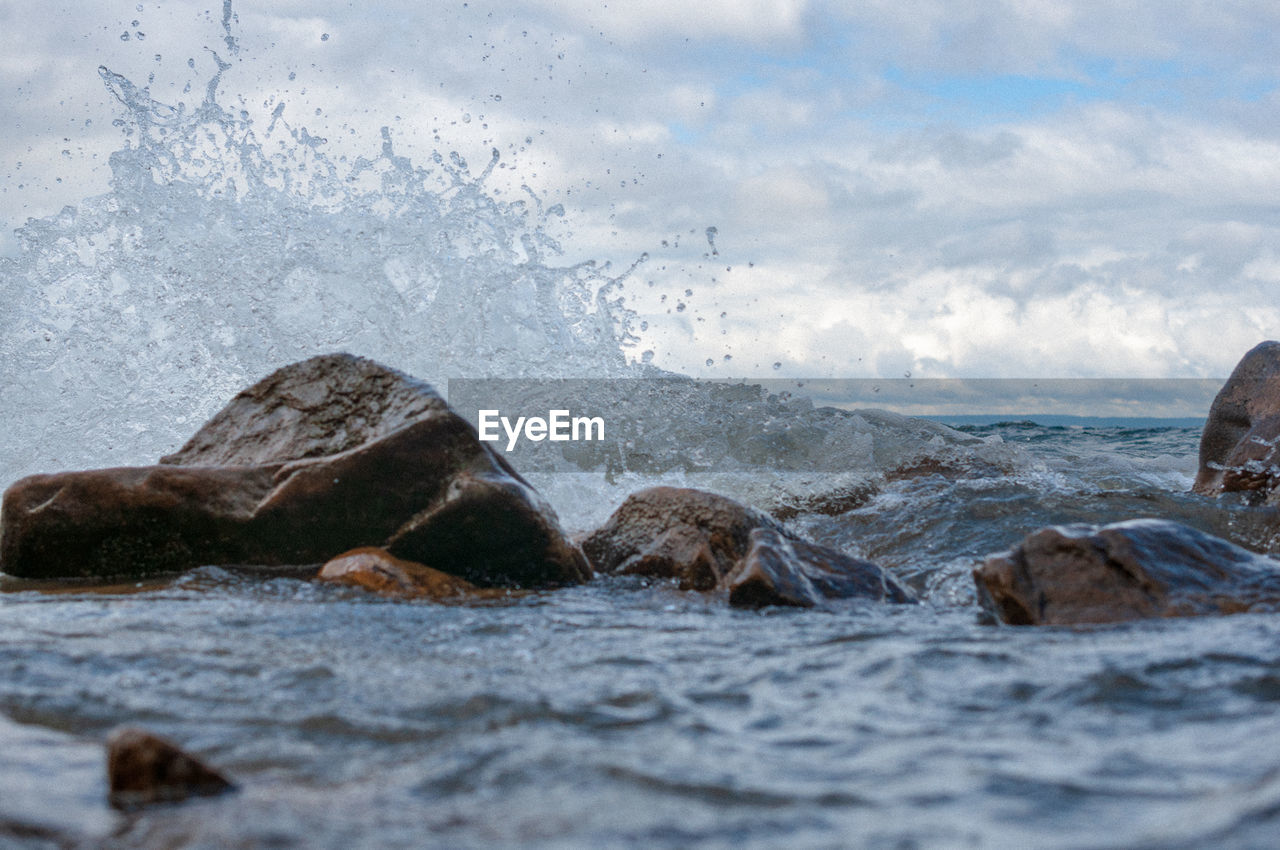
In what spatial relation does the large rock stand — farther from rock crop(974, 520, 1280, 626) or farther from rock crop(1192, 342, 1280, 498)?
rock crop(1192, 342, 1280, 498)

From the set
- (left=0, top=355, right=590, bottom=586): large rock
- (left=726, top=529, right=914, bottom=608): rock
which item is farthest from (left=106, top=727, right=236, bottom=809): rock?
(left=0, top=355, right=590, bottom=586): large rock

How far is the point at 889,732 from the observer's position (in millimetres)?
2115

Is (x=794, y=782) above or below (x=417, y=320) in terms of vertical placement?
below

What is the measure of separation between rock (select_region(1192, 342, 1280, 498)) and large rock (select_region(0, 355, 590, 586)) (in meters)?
4.78

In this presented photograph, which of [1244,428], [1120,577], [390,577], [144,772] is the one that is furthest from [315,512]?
[1244,428]

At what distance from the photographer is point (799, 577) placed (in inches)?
159

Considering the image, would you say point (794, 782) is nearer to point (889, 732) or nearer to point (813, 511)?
point (889, 732)

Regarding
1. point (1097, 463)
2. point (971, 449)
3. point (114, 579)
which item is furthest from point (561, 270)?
point (1097, 463)

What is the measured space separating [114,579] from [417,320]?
4.15m

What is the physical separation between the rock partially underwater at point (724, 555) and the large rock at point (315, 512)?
0.47 meters

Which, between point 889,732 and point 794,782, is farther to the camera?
point 889,732

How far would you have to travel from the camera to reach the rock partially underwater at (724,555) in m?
3.93

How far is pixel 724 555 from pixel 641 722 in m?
2.46

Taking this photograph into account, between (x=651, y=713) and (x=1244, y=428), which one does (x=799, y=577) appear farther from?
(x=1244, y=428)
